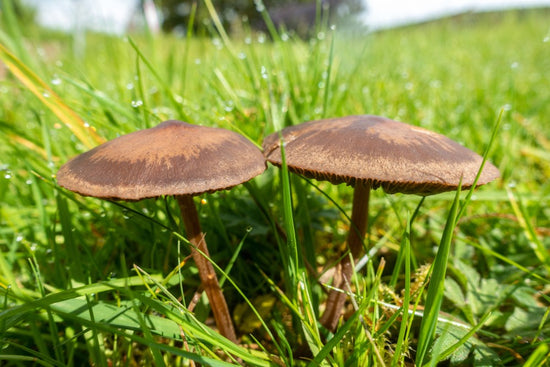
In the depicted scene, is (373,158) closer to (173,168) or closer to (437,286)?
(437,286)

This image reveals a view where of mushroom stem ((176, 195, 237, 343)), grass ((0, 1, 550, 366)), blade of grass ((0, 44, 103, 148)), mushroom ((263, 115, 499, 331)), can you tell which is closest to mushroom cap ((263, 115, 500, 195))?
mushroom ((263, 115, 499, 331))

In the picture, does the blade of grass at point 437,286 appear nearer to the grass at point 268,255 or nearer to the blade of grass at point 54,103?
the grass at point 268,255

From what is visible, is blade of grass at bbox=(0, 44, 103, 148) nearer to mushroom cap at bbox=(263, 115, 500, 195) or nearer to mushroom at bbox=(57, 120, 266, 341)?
mushroom at bbox=(57, 120, 266, 341)

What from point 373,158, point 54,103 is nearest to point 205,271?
point 373,158

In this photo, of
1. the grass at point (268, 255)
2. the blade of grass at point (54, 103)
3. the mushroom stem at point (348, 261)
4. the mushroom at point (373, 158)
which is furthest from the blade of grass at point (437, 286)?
the blade of grass at point (54, 103)

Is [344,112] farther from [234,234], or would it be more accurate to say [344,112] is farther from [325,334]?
[325,334]

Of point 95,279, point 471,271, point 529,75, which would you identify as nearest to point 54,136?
point 95,279
